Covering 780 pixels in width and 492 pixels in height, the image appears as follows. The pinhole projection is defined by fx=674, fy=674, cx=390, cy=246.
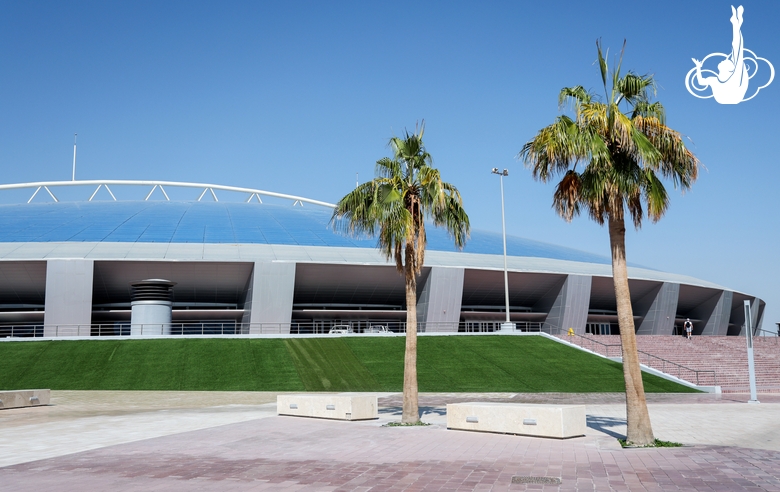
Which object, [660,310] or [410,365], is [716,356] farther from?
[410,365]

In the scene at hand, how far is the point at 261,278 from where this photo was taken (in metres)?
50.3

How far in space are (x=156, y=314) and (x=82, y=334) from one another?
6342mm

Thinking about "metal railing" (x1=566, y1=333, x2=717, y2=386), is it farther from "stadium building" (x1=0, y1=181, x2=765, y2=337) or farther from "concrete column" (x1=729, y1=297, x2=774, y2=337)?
"concrete column" (x1=729, y1=297, x2=774, y2=337)

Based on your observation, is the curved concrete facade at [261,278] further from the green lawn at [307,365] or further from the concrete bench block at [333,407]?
the concrete bench block at [333,407]

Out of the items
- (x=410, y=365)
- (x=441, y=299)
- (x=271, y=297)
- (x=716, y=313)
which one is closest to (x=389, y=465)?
(x=410, y=365)

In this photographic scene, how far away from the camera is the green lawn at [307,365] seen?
34469 millimetres

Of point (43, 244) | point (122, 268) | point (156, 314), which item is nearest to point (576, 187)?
point (156, 314)

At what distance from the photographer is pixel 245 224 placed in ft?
202

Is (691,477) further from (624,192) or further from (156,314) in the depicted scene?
(156,314)

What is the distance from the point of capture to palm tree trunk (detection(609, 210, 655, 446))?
49.0 ft

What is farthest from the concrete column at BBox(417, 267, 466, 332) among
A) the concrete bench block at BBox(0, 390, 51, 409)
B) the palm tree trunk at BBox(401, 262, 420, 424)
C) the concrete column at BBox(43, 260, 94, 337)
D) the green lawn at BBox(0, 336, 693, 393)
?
the palm tree trunk at BBox(401, 262, 420, 424)

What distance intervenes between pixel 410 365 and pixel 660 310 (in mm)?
48804

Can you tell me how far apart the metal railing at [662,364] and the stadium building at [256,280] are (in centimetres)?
1205


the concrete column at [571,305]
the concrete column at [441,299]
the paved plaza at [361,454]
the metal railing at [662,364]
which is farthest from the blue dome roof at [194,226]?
the paved plaza at [361,454]
